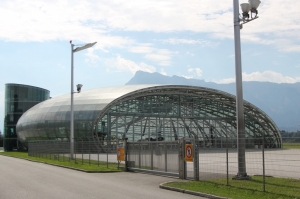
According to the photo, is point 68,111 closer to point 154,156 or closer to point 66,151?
point 66,151

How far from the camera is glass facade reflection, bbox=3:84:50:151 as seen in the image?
89.6 metres

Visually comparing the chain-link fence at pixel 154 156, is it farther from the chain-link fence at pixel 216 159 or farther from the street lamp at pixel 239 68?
the street lamp at pixel 239 68

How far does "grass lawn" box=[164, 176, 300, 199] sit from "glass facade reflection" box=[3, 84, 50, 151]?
259ft

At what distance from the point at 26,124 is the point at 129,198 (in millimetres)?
55315

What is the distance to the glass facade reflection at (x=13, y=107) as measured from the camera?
294 ft

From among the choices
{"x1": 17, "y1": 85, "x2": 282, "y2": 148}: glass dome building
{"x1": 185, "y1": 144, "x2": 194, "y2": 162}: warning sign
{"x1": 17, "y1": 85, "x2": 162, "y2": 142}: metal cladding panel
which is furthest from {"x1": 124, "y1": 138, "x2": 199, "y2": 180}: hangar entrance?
{"x1": 17, "y1": 85, "x2": 162, "y2": 142}: metal cladding panel

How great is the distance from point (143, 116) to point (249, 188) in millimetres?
45662

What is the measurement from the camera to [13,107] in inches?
3595

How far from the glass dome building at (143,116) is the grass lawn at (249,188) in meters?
35.5

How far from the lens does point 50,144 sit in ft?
130

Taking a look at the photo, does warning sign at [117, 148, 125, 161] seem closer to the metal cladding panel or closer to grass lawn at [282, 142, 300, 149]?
grass lawn at [282, 142, 300, 149]

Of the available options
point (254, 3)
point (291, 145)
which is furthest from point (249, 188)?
point (254, 3)

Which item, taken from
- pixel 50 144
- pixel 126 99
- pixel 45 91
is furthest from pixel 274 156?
pixel 45 91

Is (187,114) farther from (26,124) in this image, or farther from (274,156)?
(274,156)
